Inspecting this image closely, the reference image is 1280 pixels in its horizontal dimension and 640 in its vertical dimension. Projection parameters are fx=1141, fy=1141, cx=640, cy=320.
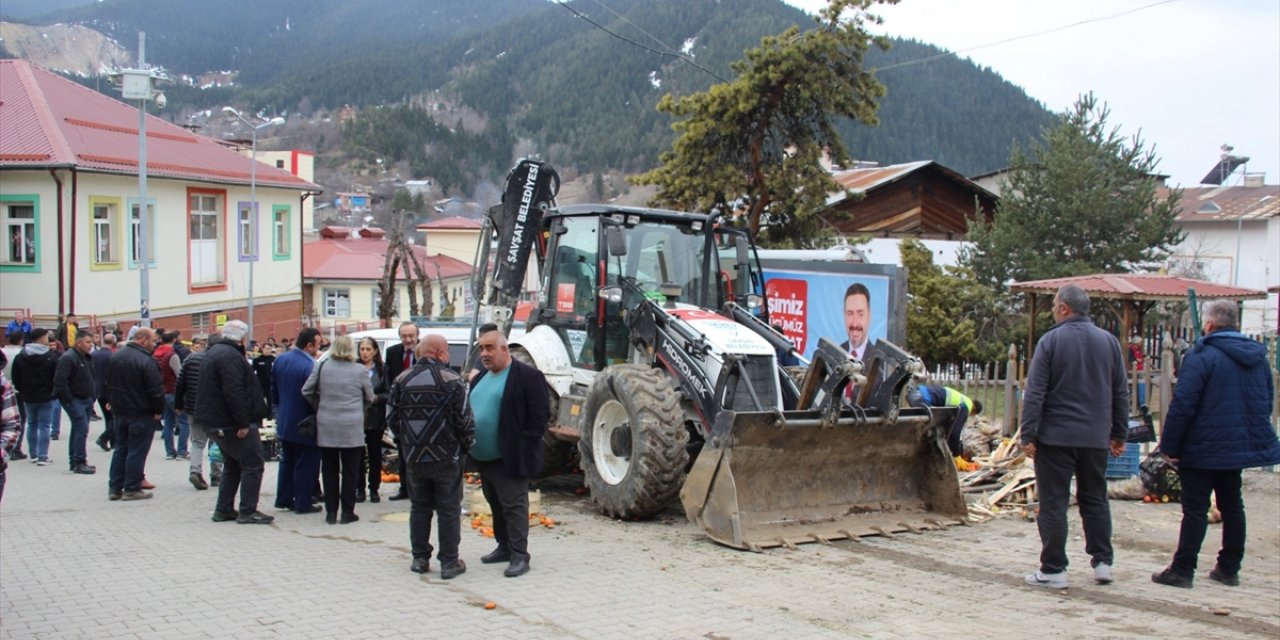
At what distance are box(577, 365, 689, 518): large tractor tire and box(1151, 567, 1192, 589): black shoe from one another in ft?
12.4

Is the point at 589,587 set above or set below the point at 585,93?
below

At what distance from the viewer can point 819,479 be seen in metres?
9.55

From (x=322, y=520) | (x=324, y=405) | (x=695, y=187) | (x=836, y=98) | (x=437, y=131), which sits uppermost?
(x=437, y=131)

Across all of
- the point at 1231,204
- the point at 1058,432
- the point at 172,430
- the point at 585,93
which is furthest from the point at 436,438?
the point at 585,93

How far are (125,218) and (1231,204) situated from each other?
45094 mm

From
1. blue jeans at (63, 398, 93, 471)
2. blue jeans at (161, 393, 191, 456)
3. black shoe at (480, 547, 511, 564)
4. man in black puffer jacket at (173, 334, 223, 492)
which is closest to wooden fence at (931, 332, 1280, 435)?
black shoe at (480, 547, 511, 564)

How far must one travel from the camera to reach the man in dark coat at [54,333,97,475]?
13617 mm

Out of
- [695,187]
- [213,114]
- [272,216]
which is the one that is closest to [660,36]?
[213,114]

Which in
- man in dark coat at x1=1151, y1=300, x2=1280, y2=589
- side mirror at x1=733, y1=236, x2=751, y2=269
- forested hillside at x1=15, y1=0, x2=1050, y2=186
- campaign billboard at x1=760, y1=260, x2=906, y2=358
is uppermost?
forested hillside at x1=15, y1=0, x2=1050, y2=186

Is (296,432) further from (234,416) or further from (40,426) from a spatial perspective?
(40,426)

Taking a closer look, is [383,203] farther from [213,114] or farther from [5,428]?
[5,428]

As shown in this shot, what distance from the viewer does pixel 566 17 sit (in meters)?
155

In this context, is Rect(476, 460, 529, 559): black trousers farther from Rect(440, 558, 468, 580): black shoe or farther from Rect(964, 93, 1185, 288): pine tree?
Rect(964, 93, 1185, 288): pine tree

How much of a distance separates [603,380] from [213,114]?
170 m
